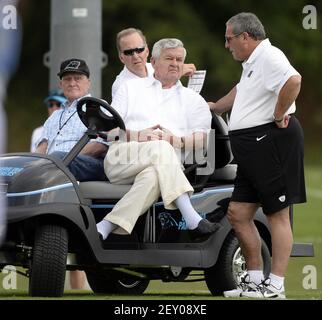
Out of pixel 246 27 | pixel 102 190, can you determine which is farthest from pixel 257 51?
pixel 102 190

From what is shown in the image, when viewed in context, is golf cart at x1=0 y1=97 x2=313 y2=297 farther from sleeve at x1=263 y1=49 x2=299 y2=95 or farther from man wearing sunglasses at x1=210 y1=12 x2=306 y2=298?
sleeve at x1=263 y1=49 x2=299 y2=95

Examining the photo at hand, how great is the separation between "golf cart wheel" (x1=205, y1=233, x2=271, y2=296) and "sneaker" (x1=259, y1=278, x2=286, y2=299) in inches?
19.6

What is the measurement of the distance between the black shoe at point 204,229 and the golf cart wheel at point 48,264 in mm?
881

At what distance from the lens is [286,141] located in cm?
830

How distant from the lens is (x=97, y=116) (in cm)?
855

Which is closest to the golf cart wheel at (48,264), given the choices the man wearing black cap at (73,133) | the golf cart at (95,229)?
the golf cart at (95,229)

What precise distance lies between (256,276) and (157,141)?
3.50ft

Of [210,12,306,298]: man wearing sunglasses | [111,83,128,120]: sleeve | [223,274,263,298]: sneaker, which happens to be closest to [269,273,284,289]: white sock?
[210,12,306,298]: man wearing sunglasses

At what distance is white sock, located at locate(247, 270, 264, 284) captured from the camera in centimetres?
856

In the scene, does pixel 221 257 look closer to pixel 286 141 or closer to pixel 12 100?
pixel 286 141

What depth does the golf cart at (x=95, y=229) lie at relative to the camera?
8211 mm

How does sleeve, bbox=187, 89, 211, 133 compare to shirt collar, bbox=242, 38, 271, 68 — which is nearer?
shirt collar, bbox=242, 38, 271, 68

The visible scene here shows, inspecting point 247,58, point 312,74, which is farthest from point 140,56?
point 312,74
